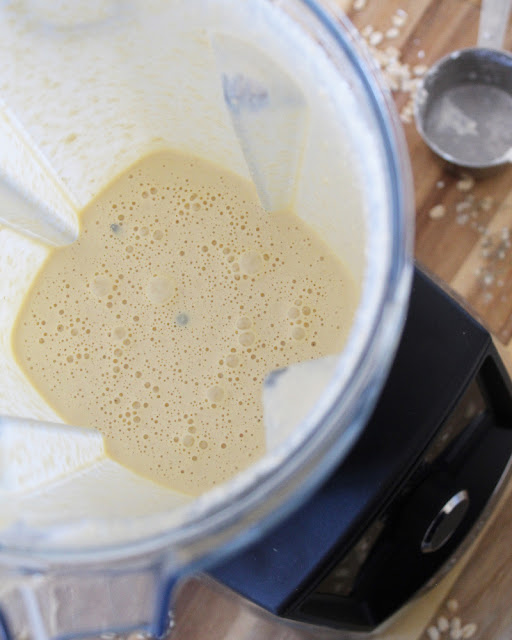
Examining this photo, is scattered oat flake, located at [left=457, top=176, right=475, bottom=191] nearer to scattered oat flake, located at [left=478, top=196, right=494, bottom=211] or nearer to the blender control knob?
scattered oat flake, located at [left=478, top=196, right=494, bottom=211]

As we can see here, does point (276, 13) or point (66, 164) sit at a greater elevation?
point (276, 13)

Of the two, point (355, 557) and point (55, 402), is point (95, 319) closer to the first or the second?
point (55, 402)

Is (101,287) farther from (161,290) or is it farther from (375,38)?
(375,38)

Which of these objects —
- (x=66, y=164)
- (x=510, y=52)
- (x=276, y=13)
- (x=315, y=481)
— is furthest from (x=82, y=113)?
(x=510, y=52)

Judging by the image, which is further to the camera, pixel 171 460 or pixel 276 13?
pixel 171 460

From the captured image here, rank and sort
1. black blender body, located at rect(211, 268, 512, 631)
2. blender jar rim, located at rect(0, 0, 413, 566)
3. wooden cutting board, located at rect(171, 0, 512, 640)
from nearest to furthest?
blender jar rim, located at rect(0, 0, 413, 566)
black blender body, located at rect(211, 268, 512, 631)
wooden cutting board, located at rect(171, 0, 512, 640)

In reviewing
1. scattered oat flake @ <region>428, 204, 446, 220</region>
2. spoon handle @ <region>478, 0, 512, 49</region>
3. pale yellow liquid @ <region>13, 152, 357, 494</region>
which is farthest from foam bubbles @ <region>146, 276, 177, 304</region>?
spoon handle @ <region>478, 0, 512, 49</region>

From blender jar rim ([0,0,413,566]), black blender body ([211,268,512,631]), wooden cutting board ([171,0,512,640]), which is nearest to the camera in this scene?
blender jar rim ([0,0,413,566])
